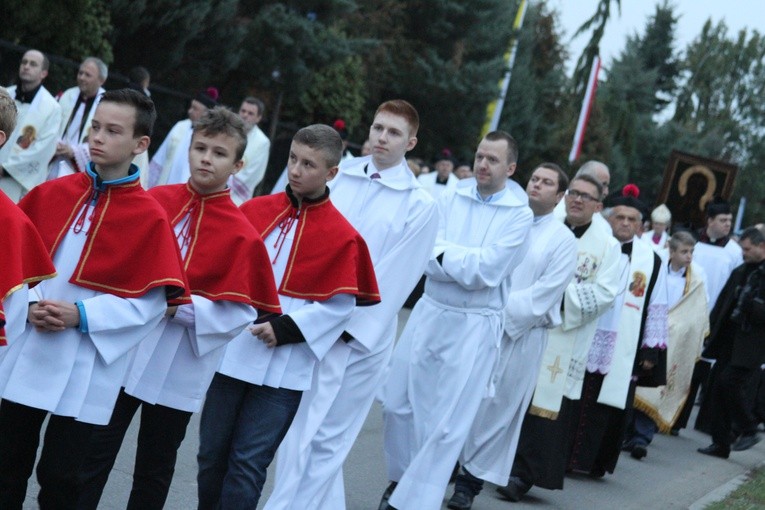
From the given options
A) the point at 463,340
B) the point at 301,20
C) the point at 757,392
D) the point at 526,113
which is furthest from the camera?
the point at 526,113

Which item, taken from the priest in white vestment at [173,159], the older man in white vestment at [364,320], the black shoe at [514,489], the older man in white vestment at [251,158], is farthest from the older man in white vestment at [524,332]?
the older man in white vestment at [251,158]

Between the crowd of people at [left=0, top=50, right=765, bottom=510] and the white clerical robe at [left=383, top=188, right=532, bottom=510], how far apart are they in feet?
0.04

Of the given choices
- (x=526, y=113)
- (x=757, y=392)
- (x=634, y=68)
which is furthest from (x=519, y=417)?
(x=634, y=68)

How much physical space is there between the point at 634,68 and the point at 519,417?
5684cm

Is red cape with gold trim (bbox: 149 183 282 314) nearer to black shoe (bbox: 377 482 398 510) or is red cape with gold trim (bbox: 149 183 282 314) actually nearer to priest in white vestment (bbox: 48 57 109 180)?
black shoe (bbox: 377 482 398 510)

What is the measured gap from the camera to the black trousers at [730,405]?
12.5 m

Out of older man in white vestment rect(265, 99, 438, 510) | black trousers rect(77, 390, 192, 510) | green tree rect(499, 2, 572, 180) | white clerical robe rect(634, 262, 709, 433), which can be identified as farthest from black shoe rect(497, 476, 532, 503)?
green tree rect(499, 2, 572, 180)

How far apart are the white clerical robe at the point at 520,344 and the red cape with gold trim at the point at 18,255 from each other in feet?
14.7

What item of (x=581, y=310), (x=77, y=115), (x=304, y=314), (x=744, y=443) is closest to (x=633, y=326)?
(x=581, y=310)

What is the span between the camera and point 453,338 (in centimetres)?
768

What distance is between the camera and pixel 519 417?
28.7 feet

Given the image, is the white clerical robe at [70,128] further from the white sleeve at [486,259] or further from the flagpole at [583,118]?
the flagpole at [583,118]

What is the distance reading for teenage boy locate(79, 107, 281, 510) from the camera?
17.0 ft

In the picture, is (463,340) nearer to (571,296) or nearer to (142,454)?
(571,296)
